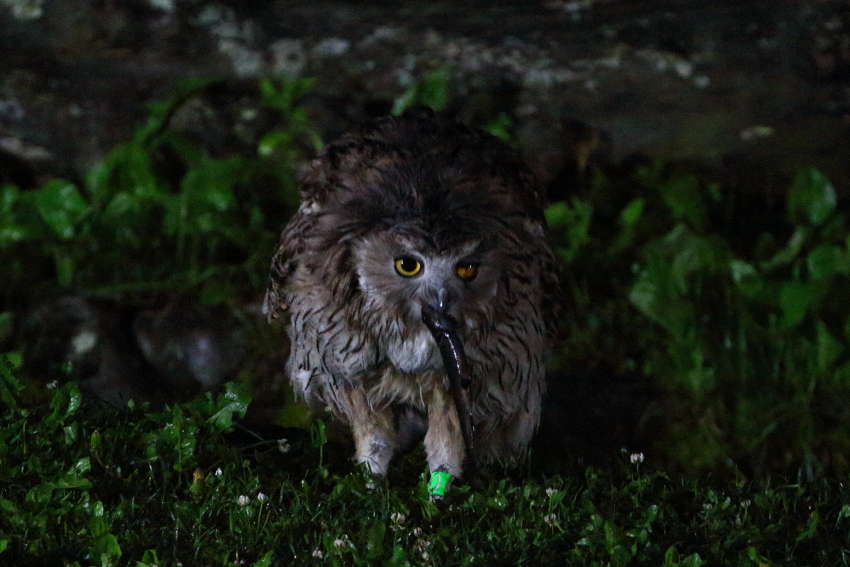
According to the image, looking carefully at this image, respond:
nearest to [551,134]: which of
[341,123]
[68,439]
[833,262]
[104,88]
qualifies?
[341,123]

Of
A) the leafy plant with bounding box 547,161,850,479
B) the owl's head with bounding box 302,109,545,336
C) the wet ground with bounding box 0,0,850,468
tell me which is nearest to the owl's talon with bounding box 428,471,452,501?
the owl's head with bounding box 302,109,545,336

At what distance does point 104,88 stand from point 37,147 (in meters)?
0.54

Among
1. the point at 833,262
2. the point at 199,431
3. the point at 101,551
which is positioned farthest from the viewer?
the point at 833,262

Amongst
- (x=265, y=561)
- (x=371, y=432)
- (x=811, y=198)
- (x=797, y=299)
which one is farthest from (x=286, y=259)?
(x=811, y=198)

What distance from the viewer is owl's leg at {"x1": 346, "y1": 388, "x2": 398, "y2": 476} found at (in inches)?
167

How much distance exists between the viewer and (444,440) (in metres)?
4.19

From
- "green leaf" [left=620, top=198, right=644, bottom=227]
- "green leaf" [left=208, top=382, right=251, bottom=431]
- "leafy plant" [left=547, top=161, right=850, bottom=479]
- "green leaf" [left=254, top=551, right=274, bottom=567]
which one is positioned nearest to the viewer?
"green leaf" [left=254, top=551, right=274, bottom=567]

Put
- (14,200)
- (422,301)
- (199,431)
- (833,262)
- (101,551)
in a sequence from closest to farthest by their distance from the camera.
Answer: (101,551), (422,301), (199,431), (833,262), (14,200)

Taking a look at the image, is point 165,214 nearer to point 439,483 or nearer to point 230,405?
point 230,405

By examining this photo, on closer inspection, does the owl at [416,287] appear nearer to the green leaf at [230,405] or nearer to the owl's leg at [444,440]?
the owl's leg at [444,440]

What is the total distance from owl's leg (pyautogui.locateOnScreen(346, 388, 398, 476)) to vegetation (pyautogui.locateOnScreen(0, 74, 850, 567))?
91 millimetres

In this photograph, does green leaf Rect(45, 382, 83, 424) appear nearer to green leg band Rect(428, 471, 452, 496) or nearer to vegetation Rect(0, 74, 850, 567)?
vegetation Rect(0, 74, 850, 567)

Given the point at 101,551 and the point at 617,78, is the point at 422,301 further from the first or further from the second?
the point at 617,78

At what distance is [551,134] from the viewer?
674 cm
